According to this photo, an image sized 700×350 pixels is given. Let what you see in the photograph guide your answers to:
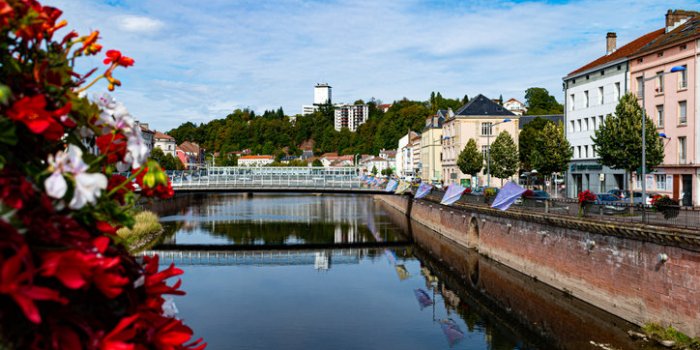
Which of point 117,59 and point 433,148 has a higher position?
point 433,148

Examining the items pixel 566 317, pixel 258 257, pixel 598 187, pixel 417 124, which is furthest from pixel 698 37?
pixel 417 124

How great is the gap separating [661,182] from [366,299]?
2739 centimetres

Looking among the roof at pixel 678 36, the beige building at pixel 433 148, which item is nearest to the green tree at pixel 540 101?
the beige building at pixel 433 148

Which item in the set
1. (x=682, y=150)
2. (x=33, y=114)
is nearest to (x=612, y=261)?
(x=33, y=114)

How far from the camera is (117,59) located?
412cm

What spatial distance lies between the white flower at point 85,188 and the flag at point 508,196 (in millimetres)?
30361

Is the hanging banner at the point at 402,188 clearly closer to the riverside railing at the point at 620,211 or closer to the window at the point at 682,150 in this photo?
the window at the point at 682,150

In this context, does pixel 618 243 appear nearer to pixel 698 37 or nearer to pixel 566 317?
pixel 566 317

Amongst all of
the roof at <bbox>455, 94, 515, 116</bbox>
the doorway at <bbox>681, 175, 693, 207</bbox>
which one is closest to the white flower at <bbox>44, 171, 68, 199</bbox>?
the doorway at <bbox>681, 175, 693, 207</bbox>

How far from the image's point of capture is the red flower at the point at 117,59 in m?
4.09

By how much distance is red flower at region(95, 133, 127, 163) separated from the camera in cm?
393

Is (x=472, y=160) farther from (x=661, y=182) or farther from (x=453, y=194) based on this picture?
(x=453, y=194)

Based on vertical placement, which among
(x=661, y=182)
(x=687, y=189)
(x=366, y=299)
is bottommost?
(x=366, y=299)

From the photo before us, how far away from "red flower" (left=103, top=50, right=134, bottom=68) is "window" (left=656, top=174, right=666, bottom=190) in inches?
1875
